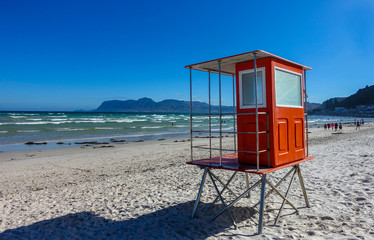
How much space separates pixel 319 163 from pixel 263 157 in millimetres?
7099

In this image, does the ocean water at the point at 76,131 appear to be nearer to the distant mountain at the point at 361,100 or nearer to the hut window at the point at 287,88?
the hut window at the point at 287,88

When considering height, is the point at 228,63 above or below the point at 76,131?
above

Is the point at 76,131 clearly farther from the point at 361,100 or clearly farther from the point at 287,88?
the point at 361,100

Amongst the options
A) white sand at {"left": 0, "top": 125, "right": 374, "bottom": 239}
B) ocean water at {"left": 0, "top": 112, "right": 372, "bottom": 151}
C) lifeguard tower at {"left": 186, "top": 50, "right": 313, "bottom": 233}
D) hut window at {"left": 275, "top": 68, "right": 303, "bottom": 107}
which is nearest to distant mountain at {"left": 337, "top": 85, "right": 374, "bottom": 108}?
ocean water at {"left": 0, "top": 112, "right": 372, "bottom": 151}

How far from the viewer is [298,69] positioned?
5316mm

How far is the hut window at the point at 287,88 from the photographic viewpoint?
4652 millimetres

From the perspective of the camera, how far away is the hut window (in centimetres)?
465

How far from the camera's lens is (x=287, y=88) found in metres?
4.93

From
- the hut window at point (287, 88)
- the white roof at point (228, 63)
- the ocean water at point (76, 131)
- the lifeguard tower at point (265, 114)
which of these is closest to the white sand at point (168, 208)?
the lifeguard tower at point (265, 114)

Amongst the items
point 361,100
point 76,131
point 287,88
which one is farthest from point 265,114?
point 361,100

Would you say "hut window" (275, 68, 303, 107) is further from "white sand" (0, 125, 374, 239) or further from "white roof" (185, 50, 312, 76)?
"white sand" (0, 125, 374, 239)

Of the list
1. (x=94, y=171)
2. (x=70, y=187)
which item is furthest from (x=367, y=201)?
(x=94, y=171)

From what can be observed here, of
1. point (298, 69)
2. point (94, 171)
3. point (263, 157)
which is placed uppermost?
point (298, 69)

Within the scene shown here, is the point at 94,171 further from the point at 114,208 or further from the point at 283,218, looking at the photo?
the point at 283,218
